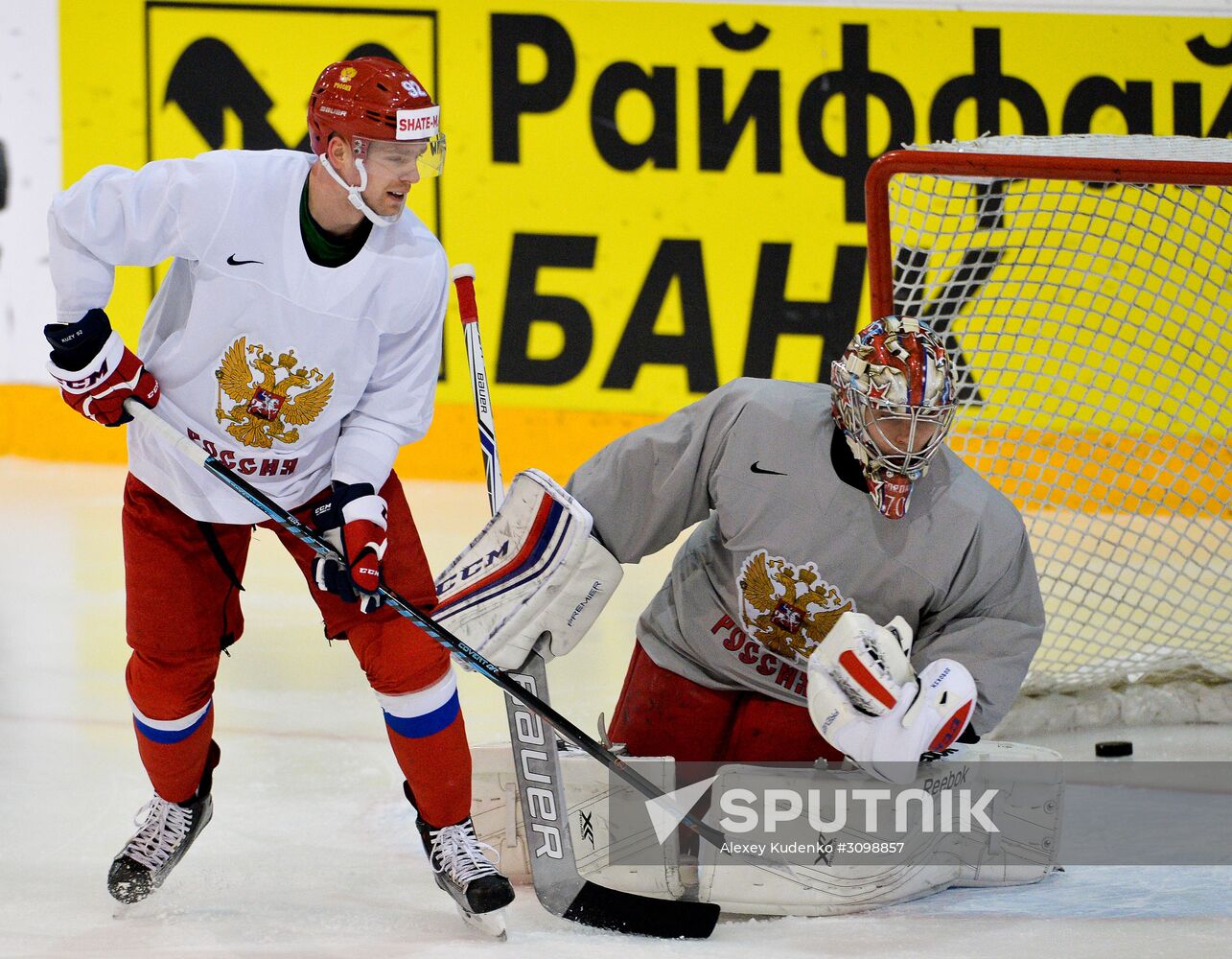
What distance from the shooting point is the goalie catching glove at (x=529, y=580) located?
2.30 metres

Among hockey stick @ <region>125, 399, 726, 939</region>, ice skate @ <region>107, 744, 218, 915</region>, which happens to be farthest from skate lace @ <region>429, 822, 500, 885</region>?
ice skate @ <region>107, 744, 218, 915</region>

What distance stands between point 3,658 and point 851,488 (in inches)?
81.9

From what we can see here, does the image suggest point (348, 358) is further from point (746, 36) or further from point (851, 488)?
point (746, 36)

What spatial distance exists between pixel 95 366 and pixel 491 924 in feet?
3.00

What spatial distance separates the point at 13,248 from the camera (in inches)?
205

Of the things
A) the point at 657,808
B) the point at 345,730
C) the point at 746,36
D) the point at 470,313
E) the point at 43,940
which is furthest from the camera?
the point at 746,36

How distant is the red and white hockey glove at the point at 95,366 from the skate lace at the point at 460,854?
74cm

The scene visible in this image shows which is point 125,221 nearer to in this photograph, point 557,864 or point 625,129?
point 557,864

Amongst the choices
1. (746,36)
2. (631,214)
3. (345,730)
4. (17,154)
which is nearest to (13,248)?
(17,154)

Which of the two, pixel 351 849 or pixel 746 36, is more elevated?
pixel 746 36

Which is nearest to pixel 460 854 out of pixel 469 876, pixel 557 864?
pixel 469 876

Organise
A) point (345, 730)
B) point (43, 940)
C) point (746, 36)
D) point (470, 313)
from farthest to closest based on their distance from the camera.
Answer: point (746, 36) < point (345, 730) < point (470, 313) < point (43, 940)

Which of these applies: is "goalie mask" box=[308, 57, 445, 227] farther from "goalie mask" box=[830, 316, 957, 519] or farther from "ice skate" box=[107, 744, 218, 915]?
"ice skate" box=[107, 744, 218, 915]

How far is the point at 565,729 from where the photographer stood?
226cm
